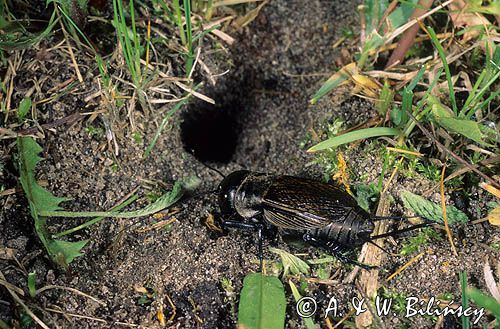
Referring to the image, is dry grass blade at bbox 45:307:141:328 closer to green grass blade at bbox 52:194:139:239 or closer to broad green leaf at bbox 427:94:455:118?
green grass blade at bbox 52:194:139:239

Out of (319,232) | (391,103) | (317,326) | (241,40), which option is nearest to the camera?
(317,326)

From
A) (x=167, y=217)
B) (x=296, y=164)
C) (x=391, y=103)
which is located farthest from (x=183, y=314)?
(x=391, y=103)

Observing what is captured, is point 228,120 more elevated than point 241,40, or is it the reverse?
point 241,40

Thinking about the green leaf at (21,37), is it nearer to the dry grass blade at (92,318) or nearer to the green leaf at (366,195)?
the dry grass blade at (92,318)

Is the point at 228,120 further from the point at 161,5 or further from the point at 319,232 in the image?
the point at 319,232

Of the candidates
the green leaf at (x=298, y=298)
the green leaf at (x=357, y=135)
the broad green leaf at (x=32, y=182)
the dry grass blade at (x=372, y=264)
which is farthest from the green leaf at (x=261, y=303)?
the broad green leaf at (x=32, y=182)
